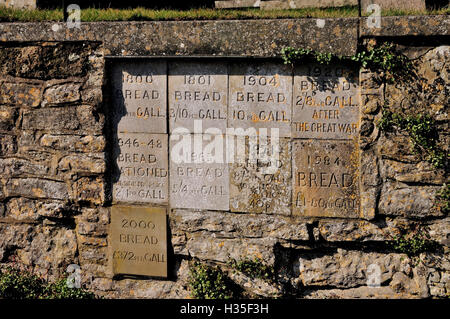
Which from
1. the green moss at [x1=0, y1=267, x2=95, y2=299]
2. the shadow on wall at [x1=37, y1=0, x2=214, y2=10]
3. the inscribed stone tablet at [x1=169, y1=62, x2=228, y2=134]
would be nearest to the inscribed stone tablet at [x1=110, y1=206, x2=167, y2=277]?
the green moss at [x1=0, y1=267, x2=95, y2=299]

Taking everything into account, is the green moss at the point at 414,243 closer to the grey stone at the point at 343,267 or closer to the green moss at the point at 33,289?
the grey stone at the point at 343,267

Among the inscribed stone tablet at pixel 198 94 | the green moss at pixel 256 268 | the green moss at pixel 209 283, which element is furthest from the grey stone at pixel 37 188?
the green moss at pixel 256 268

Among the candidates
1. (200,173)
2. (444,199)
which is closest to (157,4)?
(200,173)

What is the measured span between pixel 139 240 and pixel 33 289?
1.17 m

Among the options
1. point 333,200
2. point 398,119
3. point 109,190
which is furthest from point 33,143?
point 398,119

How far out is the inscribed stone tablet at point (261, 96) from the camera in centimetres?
425

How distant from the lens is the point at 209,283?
435 centimetres

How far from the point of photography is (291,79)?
4227 millimetres

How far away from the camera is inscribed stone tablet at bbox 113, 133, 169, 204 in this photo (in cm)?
451

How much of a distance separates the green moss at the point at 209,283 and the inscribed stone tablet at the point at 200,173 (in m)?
0.59

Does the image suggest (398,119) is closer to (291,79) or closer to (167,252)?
(291,79)

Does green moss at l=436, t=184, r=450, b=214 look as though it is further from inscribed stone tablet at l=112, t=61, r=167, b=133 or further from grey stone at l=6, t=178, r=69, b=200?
grey stone at l=6, t=178, r=69, b=200

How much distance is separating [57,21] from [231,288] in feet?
10.1

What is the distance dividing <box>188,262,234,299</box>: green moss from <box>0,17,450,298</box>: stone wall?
9 centimetres
